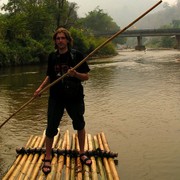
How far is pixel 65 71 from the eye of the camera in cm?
519

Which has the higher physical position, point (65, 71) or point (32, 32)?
point (32, 32)

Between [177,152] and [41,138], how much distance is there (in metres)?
2.72

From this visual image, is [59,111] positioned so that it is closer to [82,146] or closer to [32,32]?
[82,146]

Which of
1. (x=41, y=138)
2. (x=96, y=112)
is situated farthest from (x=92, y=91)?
(x=41, y=138)

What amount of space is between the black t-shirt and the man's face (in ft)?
0.44

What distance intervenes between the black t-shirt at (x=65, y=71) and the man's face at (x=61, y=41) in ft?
0.44

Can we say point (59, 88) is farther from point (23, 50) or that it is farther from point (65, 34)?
point (23, 50)

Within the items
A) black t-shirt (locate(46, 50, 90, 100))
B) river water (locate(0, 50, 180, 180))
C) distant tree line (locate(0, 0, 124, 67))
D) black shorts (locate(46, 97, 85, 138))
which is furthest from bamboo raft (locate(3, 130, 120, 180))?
distant tree line (locate(0, 0, 124, 67))

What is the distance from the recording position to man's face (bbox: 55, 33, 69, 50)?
5.03 meters

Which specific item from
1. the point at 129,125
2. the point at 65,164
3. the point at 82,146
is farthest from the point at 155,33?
the point at 65,164

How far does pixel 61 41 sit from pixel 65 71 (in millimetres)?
471

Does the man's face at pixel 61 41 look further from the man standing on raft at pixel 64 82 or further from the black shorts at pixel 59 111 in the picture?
the black shorts at pixel 59 111

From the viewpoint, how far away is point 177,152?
642cm

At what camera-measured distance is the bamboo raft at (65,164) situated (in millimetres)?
5102
